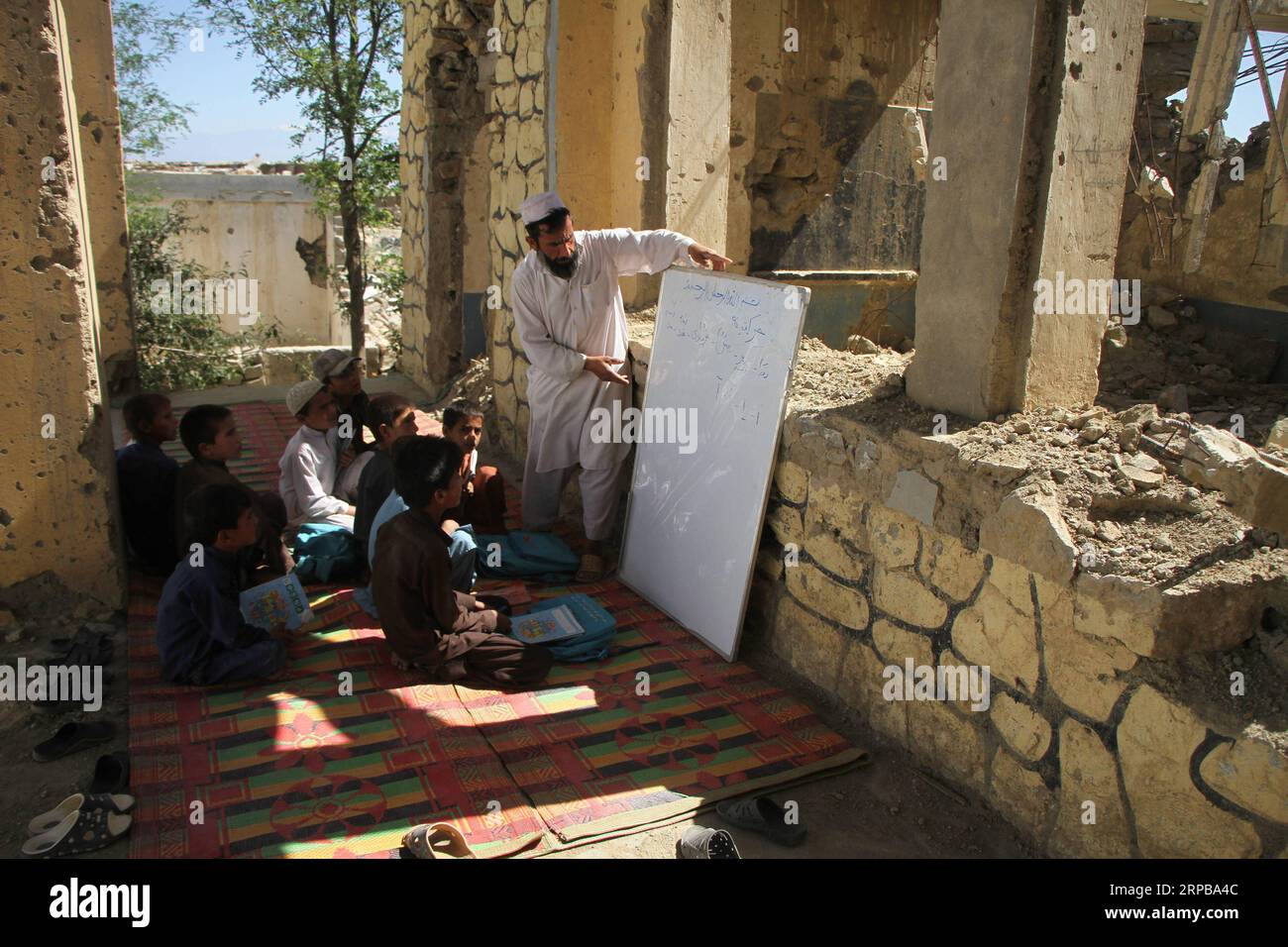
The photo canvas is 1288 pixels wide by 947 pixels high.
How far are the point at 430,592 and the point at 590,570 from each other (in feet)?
4.27

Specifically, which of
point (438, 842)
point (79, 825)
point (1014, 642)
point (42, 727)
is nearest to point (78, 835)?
Answer: point (79, 825)

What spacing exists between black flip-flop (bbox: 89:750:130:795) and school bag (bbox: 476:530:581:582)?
1.94 m

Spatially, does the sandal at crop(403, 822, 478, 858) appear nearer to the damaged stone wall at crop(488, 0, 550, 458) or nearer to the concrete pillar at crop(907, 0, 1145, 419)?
the concrete pillar at crop(907, 0, 1145, 419)

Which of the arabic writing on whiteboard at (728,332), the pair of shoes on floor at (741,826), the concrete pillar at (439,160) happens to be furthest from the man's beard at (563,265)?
the concrete pillar at (439,160)

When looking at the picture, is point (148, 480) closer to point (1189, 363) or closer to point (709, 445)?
point (709, 445)

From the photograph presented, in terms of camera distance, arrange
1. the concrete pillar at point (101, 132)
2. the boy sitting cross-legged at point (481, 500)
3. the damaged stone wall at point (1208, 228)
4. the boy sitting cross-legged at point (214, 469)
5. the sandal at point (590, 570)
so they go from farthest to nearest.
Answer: the concrete pillar at point (101, 132) → the damaged stone wall at point (1208, 228) → the boy sitting cross-legged at point (481, 500) → the sandal at point (590, 570) → the boy sitting cross-legged at point (214, 469)

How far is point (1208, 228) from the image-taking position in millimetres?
6492

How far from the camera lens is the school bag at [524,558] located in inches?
184

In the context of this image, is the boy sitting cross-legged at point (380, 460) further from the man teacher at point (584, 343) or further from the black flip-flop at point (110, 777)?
the black flip-flop at point (110, 777)

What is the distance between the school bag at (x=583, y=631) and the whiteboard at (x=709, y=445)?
1.22ft

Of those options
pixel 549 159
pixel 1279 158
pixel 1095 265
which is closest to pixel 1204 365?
pixel 1279 158

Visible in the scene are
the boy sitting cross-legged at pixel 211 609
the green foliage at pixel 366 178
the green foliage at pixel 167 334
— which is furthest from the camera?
the green foliage at pixel 167 334

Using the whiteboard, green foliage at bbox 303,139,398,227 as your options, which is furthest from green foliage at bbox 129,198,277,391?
the whiteboard

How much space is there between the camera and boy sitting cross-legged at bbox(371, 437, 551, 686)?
3490 mm
